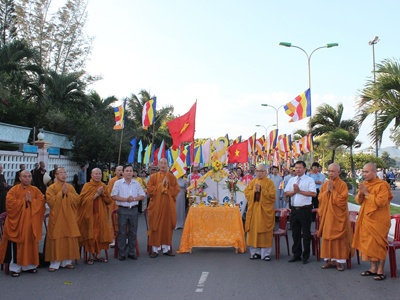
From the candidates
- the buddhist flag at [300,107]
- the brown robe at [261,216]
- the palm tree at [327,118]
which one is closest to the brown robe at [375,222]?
the brown robe at [261,216]

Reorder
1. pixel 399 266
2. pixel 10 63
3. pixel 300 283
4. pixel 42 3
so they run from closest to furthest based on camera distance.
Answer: pixel 300 283 < pixel 399 266 < pixel 10 63 < pixel 42 3

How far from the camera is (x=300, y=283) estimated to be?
18.4 feet

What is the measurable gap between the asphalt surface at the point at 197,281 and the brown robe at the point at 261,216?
15.2 inches

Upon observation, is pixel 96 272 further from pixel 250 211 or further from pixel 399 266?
pixel 399 266

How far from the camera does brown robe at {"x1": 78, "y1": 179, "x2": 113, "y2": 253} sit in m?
6.98

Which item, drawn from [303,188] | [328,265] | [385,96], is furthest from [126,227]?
[385,96]

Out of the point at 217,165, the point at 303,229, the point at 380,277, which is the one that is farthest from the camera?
the point at 217,165

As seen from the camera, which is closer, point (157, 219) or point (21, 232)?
point (21, 232)

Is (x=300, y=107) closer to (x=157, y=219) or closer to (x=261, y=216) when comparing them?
(x=261, y=216)

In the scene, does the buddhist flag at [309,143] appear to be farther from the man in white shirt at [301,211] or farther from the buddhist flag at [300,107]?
the man in white shirt at [301,211]

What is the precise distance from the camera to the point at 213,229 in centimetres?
797

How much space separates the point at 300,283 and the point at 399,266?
211 cm

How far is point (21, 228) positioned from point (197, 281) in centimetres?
285

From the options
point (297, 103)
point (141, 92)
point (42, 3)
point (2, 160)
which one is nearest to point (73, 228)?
point (2, 160)
